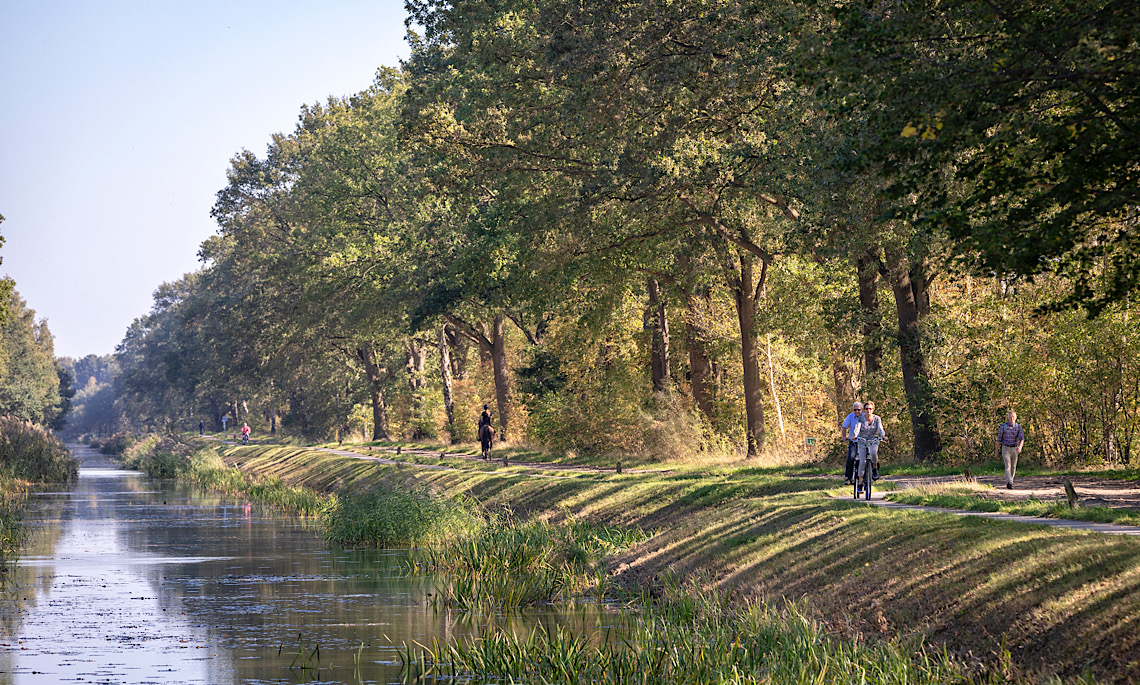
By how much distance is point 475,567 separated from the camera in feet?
70.2

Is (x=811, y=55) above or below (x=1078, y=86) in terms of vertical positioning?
above

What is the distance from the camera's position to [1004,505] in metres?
18.6

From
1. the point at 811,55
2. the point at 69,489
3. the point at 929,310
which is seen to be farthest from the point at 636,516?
the point at 69,489

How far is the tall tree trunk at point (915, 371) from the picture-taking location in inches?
1107

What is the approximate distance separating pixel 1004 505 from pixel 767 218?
13.8 metres

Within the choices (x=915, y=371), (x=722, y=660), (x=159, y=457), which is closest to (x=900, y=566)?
(x=722, y=660)

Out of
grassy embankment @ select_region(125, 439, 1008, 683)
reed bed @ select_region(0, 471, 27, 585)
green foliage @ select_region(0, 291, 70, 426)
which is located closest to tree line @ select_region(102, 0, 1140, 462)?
grassy embankment @ select_region(125, 439, 1008, 683)

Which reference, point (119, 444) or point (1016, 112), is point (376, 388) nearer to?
point (119, 444)

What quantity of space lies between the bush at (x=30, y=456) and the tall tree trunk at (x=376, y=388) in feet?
59.3

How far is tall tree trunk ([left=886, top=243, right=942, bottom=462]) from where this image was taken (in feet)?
92.3

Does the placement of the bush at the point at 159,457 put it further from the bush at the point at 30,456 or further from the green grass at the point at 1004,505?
the green grass at the point at 1004,505

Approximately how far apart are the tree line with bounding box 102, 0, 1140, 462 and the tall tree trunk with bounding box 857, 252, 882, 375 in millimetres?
77

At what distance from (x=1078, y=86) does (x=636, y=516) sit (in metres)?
15.0

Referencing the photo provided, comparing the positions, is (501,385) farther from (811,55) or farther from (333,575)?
(811,55)
